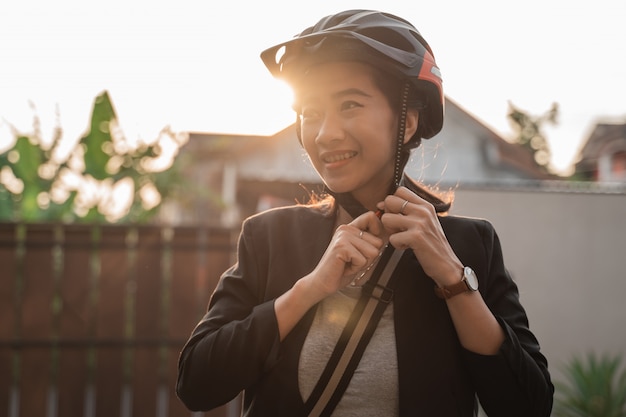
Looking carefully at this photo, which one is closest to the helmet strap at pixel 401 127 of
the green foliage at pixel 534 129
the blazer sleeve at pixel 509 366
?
the blazer sleeve at pixel 509 366

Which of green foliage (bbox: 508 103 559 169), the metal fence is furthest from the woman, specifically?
green foliage (bbox: 508 103 559 169)

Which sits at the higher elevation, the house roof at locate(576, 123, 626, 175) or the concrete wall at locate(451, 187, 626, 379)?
the house roof at locate(576, 123, 626, 175)

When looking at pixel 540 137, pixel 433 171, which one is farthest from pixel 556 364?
pixel 540 137

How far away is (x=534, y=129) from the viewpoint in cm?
4669

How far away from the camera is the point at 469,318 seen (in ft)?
5.59

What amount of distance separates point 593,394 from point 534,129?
43354mm

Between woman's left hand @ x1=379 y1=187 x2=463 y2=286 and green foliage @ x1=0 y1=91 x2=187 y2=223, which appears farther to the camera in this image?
green foliage @ x1=0 y1=91 x2=187 y2=223

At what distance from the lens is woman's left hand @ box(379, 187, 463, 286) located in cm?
167

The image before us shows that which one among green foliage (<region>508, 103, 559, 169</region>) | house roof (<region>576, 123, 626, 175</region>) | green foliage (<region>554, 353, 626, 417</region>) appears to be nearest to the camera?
green foliage (<region>554, 353, 626, 417</region>)

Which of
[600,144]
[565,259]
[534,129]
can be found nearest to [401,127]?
[565,259]

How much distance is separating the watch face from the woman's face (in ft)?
1.24

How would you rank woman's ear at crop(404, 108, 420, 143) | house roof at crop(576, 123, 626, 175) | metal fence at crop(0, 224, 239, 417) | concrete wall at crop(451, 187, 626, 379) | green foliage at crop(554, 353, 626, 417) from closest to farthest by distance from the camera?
woman's ear at crop(404, 108, 420, 143) → green foliage at crop(554, 353, 626, 417) → metal fence at crop(0, 224, 239, 417) → concrete wall at crop(451, 187, 626, 379) → house roof at crop(576, 123, 626, 175)

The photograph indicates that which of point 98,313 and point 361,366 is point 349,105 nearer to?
point 361,366

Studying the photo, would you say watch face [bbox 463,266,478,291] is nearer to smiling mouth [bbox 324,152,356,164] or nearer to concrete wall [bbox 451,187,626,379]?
smiling mouth [bbox 324,152,356,164]
